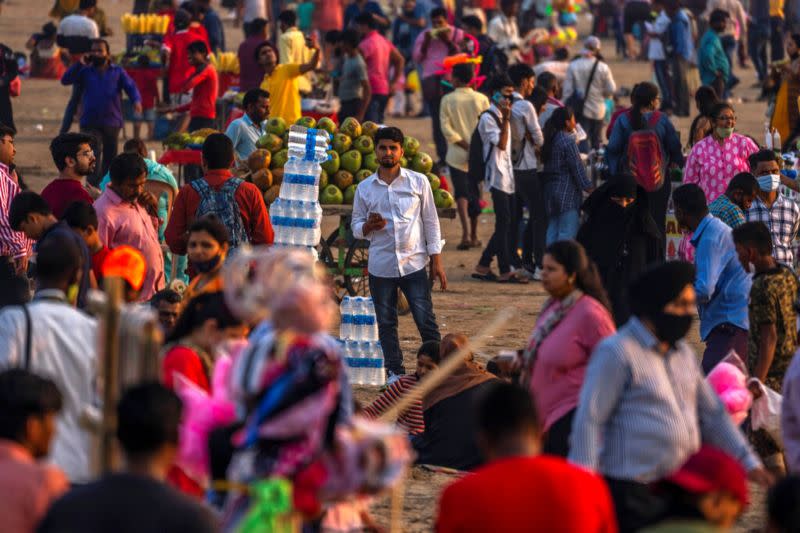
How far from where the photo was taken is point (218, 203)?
10.1 m

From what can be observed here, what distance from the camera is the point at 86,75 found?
1781 cm

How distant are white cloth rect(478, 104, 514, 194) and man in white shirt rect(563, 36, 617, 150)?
4.50 metres

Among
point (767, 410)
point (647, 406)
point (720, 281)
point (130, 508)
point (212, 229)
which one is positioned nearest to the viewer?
point (130, 508)

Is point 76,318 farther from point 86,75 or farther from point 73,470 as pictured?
point 86,75

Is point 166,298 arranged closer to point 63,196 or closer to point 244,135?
point 63,196

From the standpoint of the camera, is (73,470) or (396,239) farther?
(396,239)

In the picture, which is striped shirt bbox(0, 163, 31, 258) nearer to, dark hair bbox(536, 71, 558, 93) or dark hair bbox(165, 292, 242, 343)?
dark hair bbox(165, 292, 242, 343)

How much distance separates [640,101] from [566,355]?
7.65 m

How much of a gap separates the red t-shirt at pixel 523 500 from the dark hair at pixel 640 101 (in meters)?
9.62

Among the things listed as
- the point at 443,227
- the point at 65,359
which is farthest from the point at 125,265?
the point at 443,227

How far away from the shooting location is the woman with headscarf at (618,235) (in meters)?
10.1

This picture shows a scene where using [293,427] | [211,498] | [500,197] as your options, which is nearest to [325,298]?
[293,427]

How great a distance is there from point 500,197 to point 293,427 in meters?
10.7

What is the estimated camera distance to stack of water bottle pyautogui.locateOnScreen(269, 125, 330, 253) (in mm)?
11930
